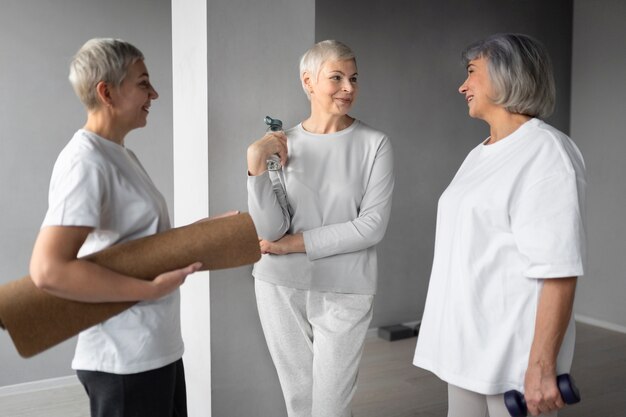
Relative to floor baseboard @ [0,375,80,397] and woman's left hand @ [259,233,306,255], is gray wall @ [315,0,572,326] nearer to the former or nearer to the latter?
floor baseboard @ [0,375,80,397]

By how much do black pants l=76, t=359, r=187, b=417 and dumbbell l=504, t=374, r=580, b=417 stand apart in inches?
31.9

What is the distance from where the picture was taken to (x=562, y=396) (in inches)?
55.1

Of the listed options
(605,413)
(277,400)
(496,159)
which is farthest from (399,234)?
(496,159)

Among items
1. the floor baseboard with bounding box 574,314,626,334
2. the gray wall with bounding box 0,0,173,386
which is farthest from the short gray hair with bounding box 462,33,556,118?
the floor baseboard with bounding box 574,314,626,334

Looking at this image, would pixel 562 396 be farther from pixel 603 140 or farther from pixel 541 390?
pixel 603 140

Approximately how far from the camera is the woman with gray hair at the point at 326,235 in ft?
6.55

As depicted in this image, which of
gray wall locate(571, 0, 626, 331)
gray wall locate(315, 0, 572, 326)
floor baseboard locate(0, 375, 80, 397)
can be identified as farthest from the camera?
gray wall locate(571, 0, 626, 331)

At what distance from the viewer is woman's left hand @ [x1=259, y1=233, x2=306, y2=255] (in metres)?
2.00

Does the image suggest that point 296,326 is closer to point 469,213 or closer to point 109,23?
→ point 469,213

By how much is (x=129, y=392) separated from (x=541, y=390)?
940mm

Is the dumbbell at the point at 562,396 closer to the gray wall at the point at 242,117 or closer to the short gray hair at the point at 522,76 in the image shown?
the short gray hair at the point at 522,76

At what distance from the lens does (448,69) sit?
4828 millimetres

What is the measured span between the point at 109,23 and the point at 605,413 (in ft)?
11.4

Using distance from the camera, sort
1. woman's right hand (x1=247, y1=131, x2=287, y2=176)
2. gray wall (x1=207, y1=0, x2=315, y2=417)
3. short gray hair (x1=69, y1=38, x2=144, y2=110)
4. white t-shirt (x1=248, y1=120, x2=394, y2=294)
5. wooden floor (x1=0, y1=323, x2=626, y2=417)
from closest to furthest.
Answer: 1. short gray hair (x1=69, y1=38, x2=144, y2=110)
2. woman's right hand (x1=247, y1=131, x2=287, y2=176)
3. white t-shirt (x1=248, y1=120, x2=394, y2=294)
4. gray wall (x1=207, y1=0, x2=315, y2=417)
5. wooden floor (x1=0, y1=323, x2=626, y2=417)
